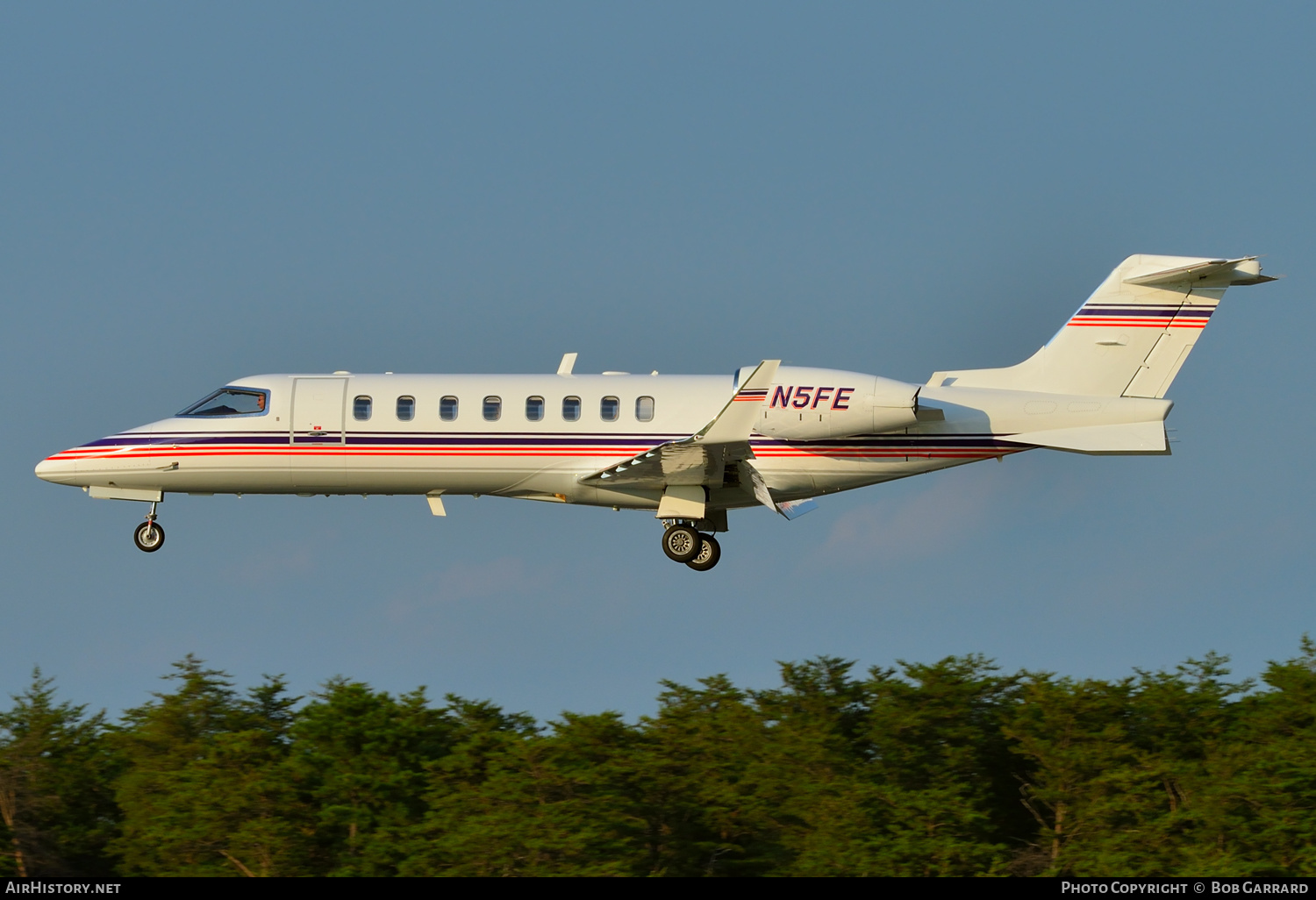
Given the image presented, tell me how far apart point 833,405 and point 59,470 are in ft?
43.8

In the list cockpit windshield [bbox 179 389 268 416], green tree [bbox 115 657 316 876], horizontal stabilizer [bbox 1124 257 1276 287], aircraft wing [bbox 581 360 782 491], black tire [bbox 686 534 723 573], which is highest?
horizontal stabilizer [bbox 1124 257 1276 287]

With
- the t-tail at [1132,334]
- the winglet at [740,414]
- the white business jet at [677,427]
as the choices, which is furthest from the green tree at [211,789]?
the t-tail at [1132,334]

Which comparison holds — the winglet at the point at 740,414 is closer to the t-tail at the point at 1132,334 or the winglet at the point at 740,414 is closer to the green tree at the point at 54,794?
the t-tail at the point at 1132,334

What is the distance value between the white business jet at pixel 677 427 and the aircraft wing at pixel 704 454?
0.24ft

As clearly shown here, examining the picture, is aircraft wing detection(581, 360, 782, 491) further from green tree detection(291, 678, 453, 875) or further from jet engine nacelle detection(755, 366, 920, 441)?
green tree detection(291, 678, 453, 875)

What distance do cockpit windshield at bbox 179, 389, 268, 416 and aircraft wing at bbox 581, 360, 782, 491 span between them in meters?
5.77

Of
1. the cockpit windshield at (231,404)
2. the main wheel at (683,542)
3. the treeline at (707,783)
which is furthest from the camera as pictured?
the cockpit windshield at (231,404)

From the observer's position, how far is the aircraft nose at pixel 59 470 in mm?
27609

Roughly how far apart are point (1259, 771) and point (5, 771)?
19985 mm

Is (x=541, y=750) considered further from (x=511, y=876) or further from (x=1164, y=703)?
(x=1164, y=703)

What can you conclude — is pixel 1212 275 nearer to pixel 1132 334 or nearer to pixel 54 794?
pixel 1132 334

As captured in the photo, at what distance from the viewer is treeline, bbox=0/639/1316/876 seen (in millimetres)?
23219

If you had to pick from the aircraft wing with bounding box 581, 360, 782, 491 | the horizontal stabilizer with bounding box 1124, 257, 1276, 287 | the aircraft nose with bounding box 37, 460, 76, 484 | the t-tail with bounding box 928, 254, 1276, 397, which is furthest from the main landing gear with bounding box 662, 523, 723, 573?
the aircraft nose with bounding box 37, 460, 76, 484

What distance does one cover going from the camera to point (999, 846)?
76.4 ft
